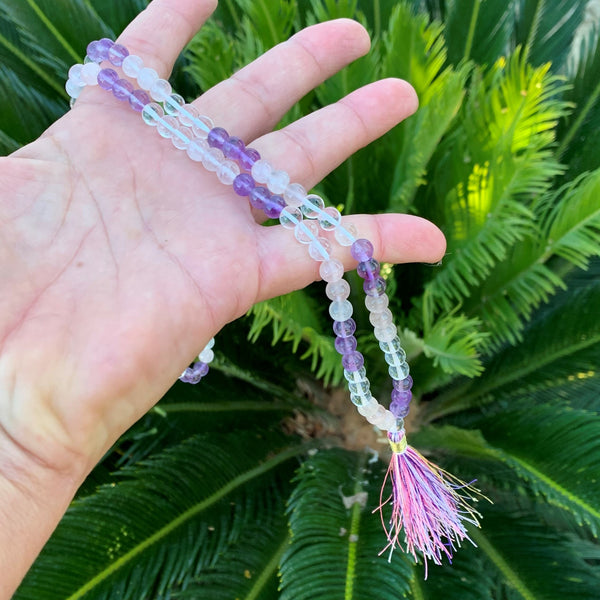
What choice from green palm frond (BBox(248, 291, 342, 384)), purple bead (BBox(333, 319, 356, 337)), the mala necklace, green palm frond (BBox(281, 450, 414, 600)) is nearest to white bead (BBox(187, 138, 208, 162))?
the mala necklace

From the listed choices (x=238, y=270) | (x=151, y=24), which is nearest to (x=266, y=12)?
(x=151, y=24)

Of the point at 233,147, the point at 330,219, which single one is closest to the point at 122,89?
the point at 233,147

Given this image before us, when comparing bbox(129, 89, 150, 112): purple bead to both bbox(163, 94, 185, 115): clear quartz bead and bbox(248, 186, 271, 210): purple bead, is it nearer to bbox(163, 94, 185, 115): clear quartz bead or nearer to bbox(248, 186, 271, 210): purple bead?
bbox(163, 94, 185, 115): clear quartz bead

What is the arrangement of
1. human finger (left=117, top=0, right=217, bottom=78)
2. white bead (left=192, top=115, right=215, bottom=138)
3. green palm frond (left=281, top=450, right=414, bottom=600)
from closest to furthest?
green palm frond (left=281, top=450, right=414, bottom=600) < white bead (left=192, top=115, right=215, bottom=138) < human finger (left=117, top=0, right=217, bottom=78)

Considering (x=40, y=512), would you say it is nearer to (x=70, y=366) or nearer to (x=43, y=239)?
(x=70, y=366)

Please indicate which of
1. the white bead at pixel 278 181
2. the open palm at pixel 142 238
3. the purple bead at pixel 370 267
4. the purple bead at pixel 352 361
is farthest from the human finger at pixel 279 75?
the purple bead at pixel 352 361
